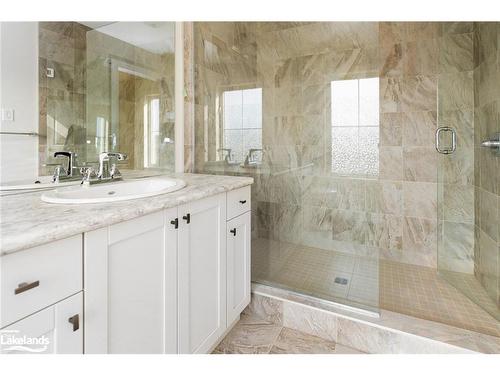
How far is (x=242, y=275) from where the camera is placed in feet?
5.15

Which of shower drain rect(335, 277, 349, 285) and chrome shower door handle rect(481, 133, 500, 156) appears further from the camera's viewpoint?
shower drain rect(335, 277, 349, 285)

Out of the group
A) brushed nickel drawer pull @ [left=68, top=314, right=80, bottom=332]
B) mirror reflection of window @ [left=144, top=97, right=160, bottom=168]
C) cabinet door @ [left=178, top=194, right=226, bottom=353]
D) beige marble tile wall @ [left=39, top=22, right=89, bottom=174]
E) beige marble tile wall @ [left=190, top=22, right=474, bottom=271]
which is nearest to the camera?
Result: brushed nickel drawer pull @ [left=68, top=314, right=80, bottom=332]

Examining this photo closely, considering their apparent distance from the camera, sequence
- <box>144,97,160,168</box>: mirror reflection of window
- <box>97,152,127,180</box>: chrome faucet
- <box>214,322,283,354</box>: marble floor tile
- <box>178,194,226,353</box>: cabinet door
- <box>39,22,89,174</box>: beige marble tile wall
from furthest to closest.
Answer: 1. <box>144,97,160,168</box>: mirror reflection of window
2. <box>214,322,283,354</box>: marble floor tile
3. <box>97,152,127,180</box>: chrome faucet
4. <box>39,22,89,174</box>: beige marble tile wall
5. <box>178,194,226,353</box>: cabinet door

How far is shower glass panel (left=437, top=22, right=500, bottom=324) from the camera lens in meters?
1.66

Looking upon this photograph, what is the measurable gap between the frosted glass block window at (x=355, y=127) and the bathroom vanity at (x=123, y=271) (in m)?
0.96

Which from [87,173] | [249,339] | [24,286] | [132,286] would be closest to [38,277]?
[24,286]

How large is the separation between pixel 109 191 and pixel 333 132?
152 cm

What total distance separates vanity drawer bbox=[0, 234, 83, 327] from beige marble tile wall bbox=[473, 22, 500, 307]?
206cm

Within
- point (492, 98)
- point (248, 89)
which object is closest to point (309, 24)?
point (248, 89)

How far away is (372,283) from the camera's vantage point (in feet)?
5.82

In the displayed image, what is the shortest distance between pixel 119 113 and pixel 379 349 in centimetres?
186

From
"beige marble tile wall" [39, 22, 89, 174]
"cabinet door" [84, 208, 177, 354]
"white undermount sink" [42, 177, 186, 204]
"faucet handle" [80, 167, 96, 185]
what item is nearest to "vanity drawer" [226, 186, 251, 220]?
"white undermount sink" [42, 177, 186, 204]

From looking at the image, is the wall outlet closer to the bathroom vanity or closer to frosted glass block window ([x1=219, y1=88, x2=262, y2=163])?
the bathroom vanity

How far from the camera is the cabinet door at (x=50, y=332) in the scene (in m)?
0.61
